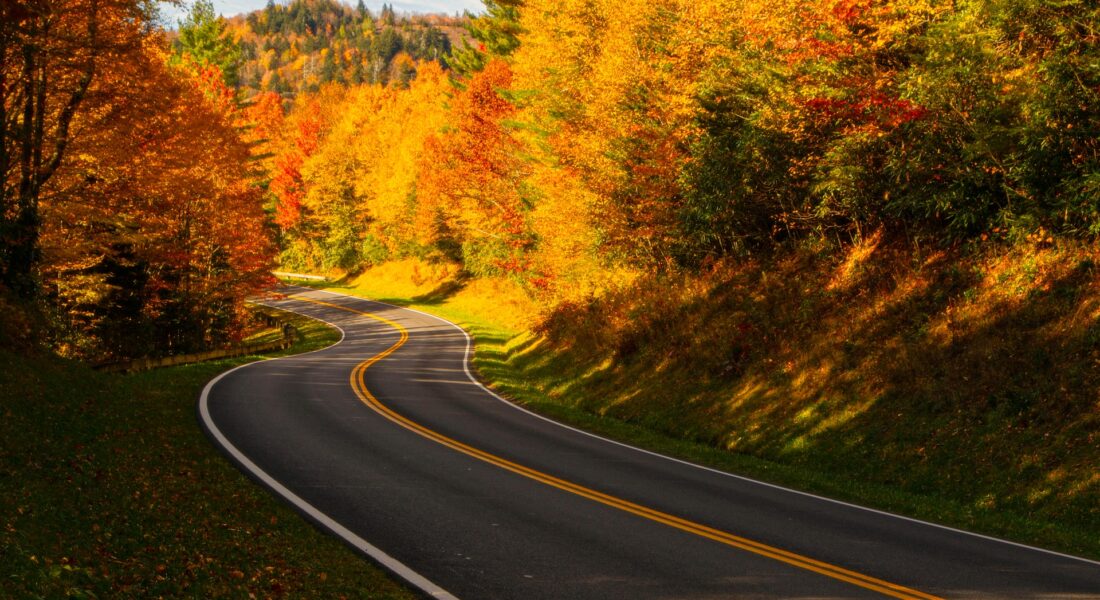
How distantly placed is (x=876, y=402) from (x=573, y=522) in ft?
29.9

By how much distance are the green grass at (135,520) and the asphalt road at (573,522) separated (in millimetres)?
593

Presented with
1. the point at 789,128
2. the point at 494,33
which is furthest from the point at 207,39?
the point at 789,128

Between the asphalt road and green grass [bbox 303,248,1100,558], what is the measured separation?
1.85 m

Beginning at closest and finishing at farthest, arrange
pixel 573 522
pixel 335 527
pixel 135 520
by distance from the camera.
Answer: pixel 135 520 < pixel 335 527 < pixel 573 522

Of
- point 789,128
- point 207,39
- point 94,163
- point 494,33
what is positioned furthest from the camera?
point 207,39

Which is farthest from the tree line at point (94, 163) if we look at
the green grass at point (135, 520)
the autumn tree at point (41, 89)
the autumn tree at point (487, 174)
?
the autumn tree at point (487, 174)

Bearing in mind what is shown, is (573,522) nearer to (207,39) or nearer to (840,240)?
(840,240)

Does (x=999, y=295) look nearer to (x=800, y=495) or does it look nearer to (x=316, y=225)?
(x=800, y=495)

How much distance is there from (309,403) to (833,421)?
42.0 ft

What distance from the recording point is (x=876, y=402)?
16422 mm

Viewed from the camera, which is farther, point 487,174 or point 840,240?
point 487,174

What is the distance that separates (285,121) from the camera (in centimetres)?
9662

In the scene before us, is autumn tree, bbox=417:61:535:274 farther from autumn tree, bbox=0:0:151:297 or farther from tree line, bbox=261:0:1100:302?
autumn tree, bbox=0:0:151:297

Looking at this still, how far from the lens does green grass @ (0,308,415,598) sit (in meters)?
6.41
